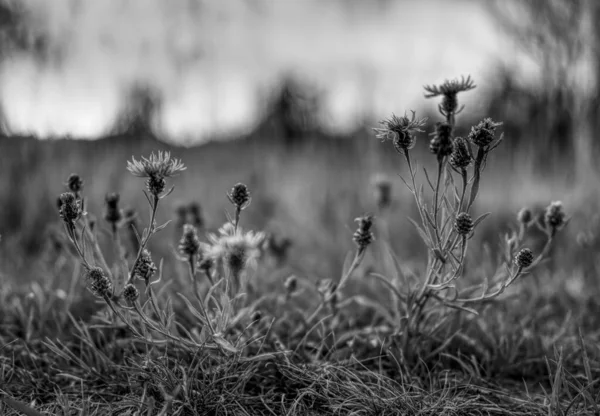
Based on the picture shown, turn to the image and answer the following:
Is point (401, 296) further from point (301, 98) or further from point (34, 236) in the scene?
point (301, 98)

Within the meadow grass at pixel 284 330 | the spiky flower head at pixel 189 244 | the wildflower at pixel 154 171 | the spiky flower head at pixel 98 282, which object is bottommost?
the meadow grass at pixel 284 330

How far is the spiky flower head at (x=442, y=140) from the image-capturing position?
117cm

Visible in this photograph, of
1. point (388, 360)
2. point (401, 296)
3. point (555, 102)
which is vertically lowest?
point (388, 360)

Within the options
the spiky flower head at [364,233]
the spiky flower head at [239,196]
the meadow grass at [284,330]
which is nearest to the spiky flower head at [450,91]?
the meadow grass at [284,330]

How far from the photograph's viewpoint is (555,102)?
181 inches

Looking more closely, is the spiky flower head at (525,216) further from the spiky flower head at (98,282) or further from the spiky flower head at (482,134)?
the spiky flower head at (98,282)

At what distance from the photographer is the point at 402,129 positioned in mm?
1189

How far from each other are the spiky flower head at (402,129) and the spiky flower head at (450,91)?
68 mm

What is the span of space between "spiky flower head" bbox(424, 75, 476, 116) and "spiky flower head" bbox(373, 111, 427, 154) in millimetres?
68

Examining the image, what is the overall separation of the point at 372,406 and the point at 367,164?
3721 millimetres

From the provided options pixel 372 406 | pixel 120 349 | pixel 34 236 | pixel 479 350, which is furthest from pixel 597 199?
pixel 34 236

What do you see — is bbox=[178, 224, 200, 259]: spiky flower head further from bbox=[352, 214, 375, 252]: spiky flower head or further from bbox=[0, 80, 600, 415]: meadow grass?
bbox=[352, 214, 375, 252]: spiky flower head

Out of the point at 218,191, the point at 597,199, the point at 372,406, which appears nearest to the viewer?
the point at 372,406

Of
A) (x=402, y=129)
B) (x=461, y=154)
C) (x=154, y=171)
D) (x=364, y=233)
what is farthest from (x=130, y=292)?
(x=461, y=154)
